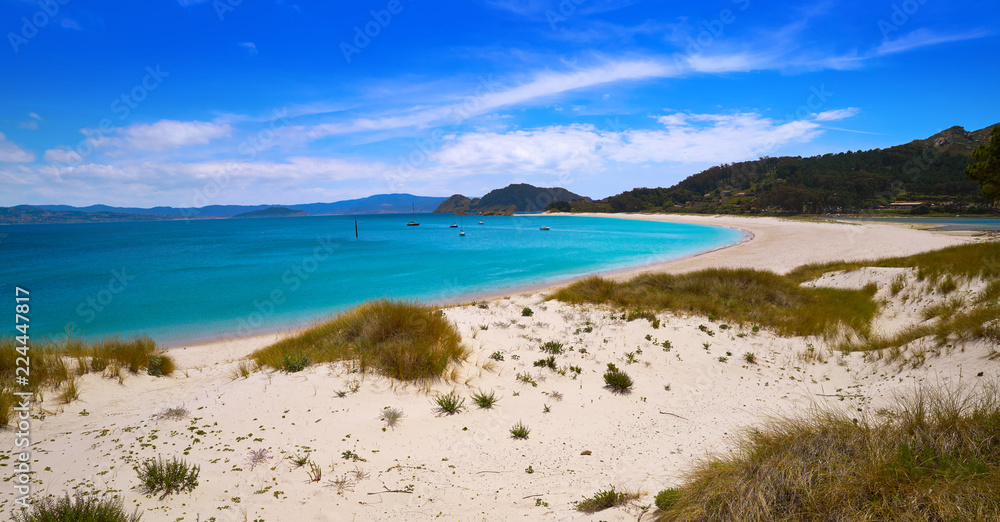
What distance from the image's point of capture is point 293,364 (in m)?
6.82

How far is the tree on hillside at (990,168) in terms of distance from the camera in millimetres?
25700

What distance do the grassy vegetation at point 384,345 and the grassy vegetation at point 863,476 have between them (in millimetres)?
4400

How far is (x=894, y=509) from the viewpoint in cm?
255

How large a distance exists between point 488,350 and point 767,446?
17.5 ft

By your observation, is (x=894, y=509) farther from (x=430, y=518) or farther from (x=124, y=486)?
(x=124, y=486)

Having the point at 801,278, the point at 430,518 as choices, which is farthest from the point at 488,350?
the point at 801,278

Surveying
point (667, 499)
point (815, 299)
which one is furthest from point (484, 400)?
point (815, 299)

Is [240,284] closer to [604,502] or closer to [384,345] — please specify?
[384,345]

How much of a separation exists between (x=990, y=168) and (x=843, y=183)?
88.5m

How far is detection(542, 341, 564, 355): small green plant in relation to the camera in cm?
799

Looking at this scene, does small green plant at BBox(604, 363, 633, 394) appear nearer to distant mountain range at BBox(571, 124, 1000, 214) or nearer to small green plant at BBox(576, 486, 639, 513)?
small green plant at BBox(576, 486, 639, 513)

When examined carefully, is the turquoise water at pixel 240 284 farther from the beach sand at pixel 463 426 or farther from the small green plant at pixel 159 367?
the beach sand at pixel 463 426

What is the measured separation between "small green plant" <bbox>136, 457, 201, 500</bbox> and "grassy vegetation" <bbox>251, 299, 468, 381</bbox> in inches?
113

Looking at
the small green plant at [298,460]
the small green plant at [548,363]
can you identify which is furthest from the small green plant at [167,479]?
the small green plant at [548,363]
